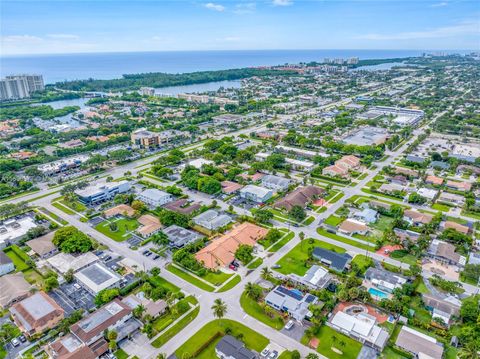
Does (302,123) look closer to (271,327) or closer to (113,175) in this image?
(113,175)

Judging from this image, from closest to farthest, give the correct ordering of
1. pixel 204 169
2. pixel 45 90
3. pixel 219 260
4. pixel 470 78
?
1. pixel 219 260
2. pixel 204 169
3. pixel 45 90
4. pixel 470 78

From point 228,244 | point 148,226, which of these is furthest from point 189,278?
point 148,226

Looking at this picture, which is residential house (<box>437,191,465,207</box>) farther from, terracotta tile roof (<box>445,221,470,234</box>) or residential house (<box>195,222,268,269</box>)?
residential house (<box>195,222,268,269</box>)

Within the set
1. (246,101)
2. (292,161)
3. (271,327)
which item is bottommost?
(271,327)

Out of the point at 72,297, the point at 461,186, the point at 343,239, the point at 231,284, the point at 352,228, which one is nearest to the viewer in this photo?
the point at 72,297

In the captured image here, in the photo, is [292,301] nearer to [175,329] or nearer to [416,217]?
[175,329]

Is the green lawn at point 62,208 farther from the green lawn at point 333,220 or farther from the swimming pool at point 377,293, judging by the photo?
the swimming pool at point 377,293

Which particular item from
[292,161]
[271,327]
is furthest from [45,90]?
[271,327]
